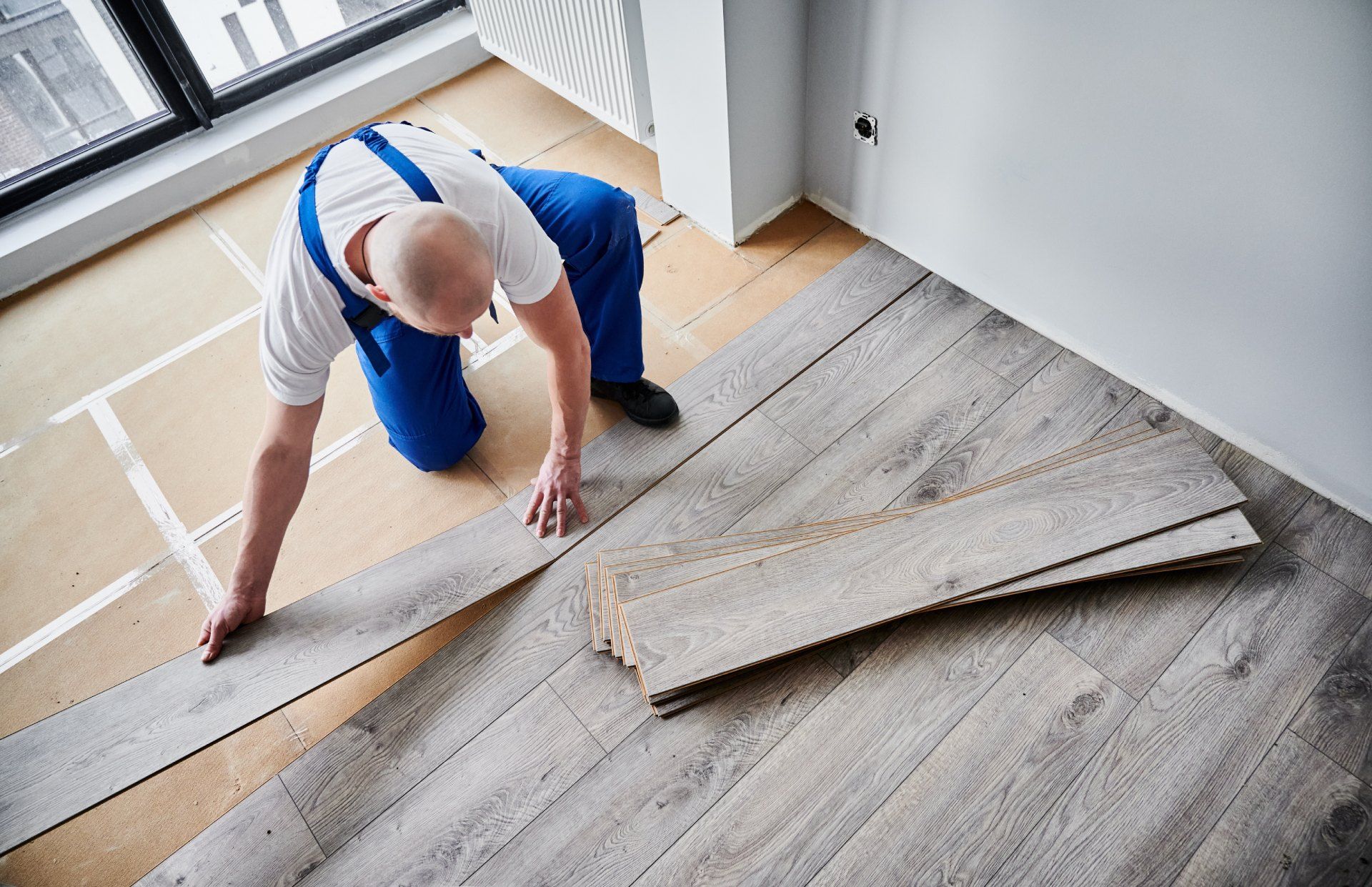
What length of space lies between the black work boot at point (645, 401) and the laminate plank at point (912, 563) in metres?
0.62

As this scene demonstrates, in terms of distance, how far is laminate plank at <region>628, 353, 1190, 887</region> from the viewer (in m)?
1.70

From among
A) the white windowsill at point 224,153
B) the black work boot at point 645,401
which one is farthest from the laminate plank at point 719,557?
the white windowsill at point 224,153

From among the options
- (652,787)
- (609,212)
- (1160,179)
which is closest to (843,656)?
(652,787)

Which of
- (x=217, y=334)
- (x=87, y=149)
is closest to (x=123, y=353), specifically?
(x=217, y=334)

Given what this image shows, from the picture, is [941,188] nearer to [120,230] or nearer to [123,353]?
[123,353]

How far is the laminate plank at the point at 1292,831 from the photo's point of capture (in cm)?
161

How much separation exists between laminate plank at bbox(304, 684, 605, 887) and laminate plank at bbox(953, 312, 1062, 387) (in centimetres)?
157

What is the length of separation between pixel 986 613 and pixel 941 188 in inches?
50.4

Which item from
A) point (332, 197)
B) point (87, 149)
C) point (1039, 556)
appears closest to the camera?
point (332, 197)

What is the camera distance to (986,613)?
198 cm

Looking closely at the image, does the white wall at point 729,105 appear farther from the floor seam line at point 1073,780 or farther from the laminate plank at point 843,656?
the floor seam line at point 1073,780

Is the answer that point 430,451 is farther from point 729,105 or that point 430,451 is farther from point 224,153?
point 224,153

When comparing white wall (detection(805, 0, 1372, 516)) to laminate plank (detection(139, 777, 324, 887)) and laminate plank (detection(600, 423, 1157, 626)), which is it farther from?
laminate plank (detection(139, 777, 324, 887))

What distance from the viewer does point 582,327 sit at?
2221 mm
